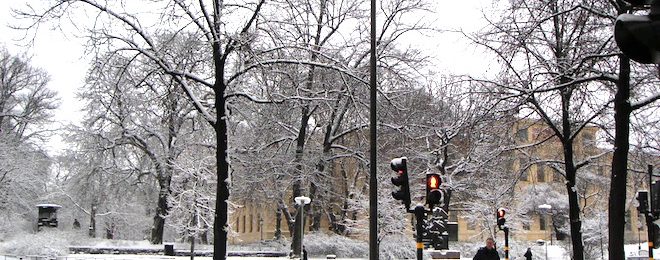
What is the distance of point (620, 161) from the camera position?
58.2 ft

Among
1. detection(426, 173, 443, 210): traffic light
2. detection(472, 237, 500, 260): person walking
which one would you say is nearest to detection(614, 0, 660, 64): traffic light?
detection(426, 173, 443, 210): traffic light

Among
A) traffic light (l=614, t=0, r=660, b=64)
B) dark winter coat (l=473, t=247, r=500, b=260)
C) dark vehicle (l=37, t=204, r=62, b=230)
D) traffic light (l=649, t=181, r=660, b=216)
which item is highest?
traffic light (l=614, t=0, r=660, b=64)

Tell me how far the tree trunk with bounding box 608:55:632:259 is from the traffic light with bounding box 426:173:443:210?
618cm

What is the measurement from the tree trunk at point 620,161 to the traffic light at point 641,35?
15.1 metres

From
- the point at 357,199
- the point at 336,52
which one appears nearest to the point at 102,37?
the point at 336,52

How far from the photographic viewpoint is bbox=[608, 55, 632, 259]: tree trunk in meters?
17.6

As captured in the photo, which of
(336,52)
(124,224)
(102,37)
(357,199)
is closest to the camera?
(102,37)

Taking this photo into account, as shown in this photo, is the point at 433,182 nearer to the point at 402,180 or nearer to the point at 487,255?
the point at 402,180

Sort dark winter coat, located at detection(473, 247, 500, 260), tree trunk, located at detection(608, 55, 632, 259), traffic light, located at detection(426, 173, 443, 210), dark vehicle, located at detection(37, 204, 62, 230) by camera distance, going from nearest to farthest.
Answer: traffic light, located at detection(426, 173, 443, 210) < dark winter coat, located at detection(473, 247, 500, 260) < tree trunk, located at detection(608, 55, 632, 259) < dark vehicle, located at detection(37, 204, 62, 230)

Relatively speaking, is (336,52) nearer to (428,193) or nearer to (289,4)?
(289,4)

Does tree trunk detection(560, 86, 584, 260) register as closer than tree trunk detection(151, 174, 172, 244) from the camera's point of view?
Yes

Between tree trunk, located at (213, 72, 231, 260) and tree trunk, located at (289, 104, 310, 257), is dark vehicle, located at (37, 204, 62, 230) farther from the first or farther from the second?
tree trunk, located at (213, 72, 231, 260)

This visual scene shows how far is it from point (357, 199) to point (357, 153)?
198 inches

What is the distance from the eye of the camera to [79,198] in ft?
164
